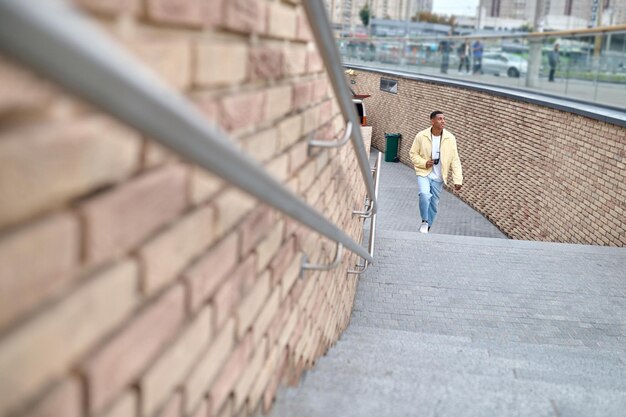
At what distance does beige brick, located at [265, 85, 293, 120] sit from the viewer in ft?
6.70

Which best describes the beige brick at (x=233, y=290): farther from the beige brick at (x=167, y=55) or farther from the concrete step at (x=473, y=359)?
the concrete step at (x=473, y=359)

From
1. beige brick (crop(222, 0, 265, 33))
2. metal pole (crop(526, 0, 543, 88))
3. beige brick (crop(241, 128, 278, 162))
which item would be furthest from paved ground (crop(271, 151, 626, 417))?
metal pole (crop(526, 0, 543, 88))

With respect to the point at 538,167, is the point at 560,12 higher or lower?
higher

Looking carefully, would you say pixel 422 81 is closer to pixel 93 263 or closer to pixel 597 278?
pixel 597 278

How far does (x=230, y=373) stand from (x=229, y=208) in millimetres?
427

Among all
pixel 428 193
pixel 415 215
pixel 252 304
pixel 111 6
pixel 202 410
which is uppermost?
pixel 111 6

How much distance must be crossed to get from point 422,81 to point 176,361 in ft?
62.1

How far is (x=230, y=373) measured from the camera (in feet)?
6.10

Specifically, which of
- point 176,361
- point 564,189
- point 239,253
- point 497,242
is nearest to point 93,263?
point 176,361

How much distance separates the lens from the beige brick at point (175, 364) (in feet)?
4.31

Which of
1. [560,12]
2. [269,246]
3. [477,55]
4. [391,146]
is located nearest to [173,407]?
[269,246]

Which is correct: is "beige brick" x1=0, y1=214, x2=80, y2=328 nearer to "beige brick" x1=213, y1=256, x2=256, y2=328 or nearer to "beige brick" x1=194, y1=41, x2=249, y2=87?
"beige brick" x1=194, y1=41, x2=249, y2=87

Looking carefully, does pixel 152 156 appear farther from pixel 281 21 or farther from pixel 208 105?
pixel 281 21

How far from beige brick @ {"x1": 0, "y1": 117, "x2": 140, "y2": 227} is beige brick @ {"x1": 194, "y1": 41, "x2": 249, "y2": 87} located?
0.35 meters
